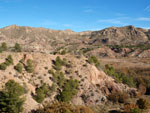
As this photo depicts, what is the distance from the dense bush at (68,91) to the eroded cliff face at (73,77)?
1.43 metres

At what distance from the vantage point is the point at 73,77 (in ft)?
118

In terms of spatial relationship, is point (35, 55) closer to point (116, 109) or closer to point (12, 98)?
point (12, 98)

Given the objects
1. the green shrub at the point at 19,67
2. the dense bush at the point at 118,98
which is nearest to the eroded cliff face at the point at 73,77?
the green shrub at the point at 19,67

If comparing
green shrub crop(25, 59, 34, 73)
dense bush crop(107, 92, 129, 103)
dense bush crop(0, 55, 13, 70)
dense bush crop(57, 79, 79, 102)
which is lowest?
dense bush crop(107, 92, 129, 103)

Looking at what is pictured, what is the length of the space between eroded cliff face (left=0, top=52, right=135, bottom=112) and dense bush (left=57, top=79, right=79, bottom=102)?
4.68 feet

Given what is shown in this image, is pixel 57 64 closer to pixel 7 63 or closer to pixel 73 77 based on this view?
pixel 73 77

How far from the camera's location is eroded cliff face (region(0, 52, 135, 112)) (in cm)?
2825

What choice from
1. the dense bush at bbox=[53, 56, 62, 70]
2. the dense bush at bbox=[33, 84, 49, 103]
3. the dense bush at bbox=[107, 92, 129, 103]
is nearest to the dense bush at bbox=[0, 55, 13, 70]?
the dense bush at bbox=[33, 84, 49, 103]

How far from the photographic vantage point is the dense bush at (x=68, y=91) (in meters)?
27.5

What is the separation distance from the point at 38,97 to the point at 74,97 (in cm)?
802

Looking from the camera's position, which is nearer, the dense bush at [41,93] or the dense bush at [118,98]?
the dense bush at [41,93]

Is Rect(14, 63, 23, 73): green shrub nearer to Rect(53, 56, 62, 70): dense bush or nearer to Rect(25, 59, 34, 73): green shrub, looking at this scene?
Rect(25, 59, 34, 73): green shrub

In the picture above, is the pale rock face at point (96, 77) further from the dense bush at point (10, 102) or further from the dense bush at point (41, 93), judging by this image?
the dense bush at point (10, 102)

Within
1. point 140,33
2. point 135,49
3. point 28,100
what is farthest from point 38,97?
point 140,33
